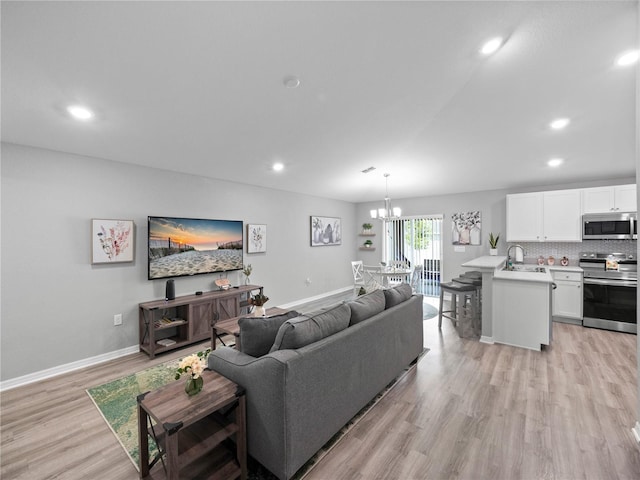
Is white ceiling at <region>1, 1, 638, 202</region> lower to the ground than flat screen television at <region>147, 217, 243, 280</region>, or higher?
higher

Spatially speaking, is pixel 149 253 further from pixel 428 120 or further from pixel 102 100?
pixel 428 120

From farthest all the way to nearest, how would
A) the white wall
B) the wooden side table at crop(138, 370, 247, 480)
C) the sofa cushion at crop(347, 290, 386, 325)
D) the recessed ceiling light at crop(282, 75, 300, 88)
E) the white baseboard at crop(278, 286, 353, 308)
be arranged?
the white baseboard at crop(278, 286, 353, 308) → the white wall → the recessed ceiling light at crop(282, 75, 300, 88) → the sofa cushion at crop(347, 290, 386, 325) → the wooden side table at crop(138, 370, 247, 480)

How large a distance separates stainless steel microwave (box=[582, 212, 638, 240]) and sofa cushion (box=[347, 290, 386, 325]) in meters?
4.12

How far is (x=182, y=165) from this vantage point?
12.5 ft

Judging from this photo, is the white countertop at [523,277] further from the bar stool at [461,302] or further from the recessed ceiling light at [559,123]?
the recessed ceiling light at [559,123]

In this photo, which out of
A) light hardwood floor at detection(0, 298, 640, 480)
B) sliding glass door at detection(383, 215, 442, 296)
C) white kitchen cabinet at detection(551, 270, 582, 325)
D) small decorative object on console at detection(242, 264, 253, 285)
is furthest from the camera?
sliding glass door at detection(383, 215, 442, 296)

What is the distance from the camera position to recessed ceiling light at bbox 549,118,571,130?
3297mm

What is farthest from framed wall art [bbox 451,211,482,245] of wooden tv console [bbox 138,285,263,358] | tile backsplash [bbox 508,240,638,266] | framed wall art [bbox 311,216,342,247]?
wooden tv console [bbox 138,285,263,358]

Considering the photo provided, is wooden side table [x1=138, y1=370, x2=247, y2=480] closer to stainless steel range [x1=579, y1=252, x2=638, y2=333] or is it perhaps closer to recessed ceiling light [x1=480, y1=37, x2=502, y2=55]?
recessed ceiling light [x1=480, y1=37, x2=502, y2=55]

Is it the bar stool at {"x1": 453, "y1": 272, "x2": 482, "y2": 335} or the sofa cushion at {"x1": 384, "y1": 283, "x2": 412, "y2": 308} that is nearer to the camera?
the sofa cushion at {"x1": 384, "y1": 283, "x2": 412, "y2": 308}

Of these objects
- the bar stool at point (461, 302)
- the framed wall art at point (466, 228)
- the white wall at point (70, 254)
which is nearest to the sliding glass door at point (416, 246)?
the framed wall art at point (466, 228)

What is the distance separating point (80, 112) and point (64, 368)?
107 inches

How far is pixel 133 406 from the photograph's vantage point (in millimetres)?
2438

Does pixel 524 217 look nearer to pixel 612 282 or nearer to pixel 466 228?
pixel 466 228
